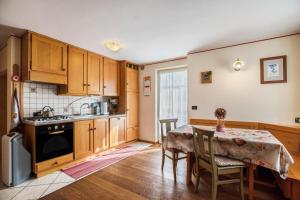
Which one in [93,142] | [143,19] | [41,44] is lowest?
[93,142]

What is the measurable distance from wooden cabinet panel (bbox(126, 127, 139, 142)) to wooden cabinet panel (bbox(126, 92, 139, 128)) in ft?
0.38

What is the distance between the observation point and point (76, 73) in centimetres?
313

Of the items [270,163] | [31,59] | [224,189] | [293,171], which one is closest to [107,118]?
[31,59]

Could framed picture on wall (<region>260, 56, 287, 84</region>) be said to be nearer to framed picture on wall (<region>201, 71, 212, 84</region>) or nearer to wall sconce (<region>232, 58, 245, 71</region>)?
wall sconce (<region>232, 58, 245, 71</region>)

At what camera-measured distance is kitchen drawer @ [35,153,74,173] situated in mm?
2385

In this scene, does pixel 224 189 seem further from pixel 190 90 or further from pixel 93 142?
pixel 93 142

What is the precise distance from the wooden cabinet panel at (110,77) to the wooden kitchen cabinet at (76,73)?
1.88ft

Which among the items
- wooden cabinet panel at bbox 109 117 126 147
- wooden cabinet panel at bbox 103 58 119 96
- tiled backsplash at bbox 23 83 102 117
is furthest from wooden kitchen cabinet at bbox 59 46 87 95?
wooden cabinet panel at bbox 109 117 126 147

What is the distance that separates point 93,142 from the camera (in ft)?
10.6

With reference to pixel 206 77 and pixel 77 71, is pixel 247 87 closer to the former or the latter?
pixel 206 77

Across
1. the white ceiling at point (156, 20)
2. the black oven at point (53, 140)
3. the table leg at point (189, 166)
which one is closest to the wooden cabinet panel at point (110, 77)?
the white ceiling at point (156, 20)

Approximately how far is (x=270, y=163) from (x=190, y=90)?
6.97 feet

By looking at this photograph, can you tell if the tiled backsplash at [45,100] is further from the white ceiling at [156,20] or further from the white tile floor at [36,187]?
the white tile floor at [36,187]

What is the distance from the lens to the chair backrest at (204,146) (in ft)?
5.71
